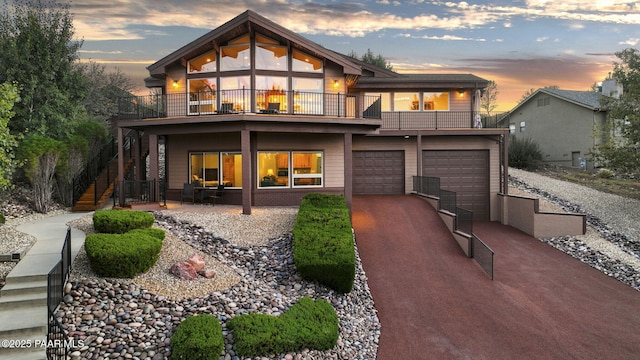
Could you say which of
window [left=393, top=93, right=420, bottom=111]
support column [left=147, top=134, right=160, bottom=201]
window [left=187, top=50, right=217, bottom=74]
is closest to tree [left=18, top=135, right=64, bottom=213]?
support column [left=147, top=134, right=160, bottom=201]

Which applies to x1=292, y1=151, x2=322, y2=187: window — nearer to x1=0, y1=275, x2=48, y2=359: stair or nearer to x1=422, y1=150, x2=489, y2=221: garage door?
x1=422, y1=150, x2=489, y2=221: garage door

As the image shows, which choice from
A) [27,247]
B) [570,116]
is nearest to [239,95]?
[27,247]

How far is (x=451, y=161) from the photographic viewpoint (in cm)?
1953

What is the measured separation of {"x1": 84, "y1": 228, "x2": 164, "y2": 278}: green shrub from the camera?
733 cm

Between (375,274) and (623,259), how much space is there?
9201 millimetres

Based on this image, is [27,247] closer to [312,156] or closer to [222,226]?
[222,226]

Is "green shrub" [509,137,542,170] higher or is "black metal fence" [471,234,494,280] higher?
"green shrub" [509,137,542,170]

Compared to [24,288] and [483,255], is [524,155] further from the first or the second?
[24,288]

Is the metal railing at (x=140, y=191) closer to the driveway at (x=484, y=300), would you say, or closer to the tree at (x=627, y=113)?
the driveway at (x=484, y=300)

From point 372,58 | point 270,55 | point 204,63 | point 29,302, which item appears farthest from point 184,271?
point 372,58

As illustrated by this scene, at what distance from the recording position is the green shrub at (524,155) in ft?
91.6

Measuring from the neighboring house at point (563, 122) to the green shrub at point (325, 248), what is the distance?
24439 millimetres

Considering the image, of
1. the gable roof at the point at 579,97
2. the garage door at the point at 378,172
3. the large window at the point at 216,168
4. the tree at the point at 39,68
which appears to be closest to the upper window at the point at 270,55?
the large window at the point at 216,168

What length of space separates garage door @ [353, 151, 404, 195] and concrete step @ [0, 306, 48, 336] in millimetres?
14640
